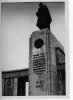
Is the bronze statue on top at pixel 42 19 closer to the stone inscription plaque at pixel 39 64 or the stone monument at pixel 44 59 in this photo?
the stone monument at pixel 44 59

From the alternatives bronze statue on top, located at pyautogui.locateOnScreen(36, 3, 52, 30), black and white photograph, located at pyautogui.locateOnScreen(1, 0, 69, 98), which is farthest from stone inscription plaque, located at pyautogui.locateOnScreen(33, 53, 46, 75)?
bronze statue on top, located at pyautogui.locateOnScreen(36, 3, 52, 30)

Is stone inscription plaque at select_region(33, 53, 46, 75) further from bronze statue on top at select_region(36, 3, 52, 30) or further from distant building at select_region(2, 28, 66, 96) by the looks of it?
bronze statue on top at select_region(36, 3, 52, 30)

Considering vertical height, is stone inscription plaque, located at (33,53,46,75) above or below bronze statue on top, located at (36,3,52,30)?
below

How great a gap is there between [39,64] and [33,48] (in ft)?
0.51

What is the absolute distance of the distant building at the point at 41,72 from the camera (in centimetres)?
269

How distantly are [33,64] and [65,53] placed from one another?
1.01ft

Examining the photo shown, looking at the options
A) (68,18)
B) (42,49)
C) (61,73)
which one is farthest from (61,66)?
(68,18)

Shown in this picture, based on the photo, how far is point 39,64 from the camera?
275cm

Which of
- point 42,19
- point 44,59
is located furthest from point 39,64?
point 42,19

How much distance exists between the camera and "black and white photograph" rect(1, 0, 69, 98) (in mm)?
2699

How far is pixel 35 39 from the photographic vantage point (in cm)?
277

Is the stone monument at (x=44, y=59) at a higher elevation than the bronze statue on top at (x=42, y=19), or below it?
below

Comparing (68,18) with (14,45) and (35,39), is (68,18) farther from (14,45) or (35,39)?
(14,45)

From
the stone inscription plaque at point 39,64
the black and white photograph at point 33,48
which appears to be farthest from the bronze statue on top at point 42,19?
the stone inscription plaque at point 39,64
